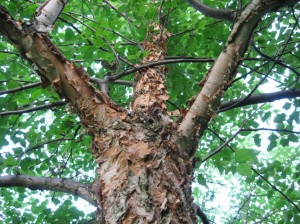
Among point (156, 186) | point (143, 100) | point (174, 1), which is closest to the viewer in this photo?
point (156, 186)

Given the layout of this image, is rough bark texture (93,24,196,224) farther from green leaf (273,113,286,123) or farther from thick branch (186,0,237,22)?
green leaf (273,113,286,123)

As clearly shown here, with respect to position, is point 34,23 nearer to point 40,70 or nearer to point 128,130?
point 40,70

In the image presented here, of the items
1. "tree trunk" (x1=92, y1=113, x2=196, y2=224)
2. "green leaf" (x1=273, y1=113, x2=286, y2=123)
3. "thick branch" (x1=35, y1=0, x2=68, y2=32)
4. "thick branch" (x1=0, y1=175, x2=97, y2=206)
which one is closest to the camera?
"tree trunk" (x1=92, y1=113, x2=196, y2=224)

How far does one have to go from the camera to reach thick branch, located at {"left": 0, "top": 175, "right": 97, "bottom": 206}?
1.52m

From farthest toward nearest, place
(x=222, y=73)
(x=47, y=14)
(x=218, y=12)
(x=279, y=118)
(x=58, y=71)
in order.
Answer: (x=279, y=118) → (x=218, y=12) → (x=47, y=14) → (x=222, y=73) → (x=58, y=71)

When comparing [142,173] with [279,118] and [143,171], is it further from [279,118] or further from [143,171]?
[279,118]

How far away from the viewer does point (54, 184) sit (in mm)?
1709

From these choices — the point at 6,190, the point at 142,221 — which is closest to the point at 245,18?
the point at 142,221

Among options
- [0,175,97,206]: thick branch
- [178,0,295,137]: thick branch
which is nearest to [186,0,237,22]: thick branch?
[178,0,295,137]: thick branch

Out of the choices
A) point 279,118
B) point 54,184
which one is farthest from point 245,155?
point 279,118

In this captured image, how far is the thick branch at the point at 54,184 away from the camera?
152 cm

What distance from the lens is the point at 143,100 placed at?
86.0 inches

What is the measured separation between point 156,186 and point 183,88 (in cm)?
197

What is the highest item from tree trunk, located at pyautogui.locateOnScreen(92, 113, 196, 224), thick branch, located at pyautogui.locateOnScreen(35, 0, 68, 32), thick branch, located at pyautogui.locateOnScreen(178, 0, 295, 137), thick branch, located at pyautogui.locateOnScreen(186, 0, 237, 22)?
thick branch, located at pyautogui.locateOnScreen(186, 0, 237, 22)
